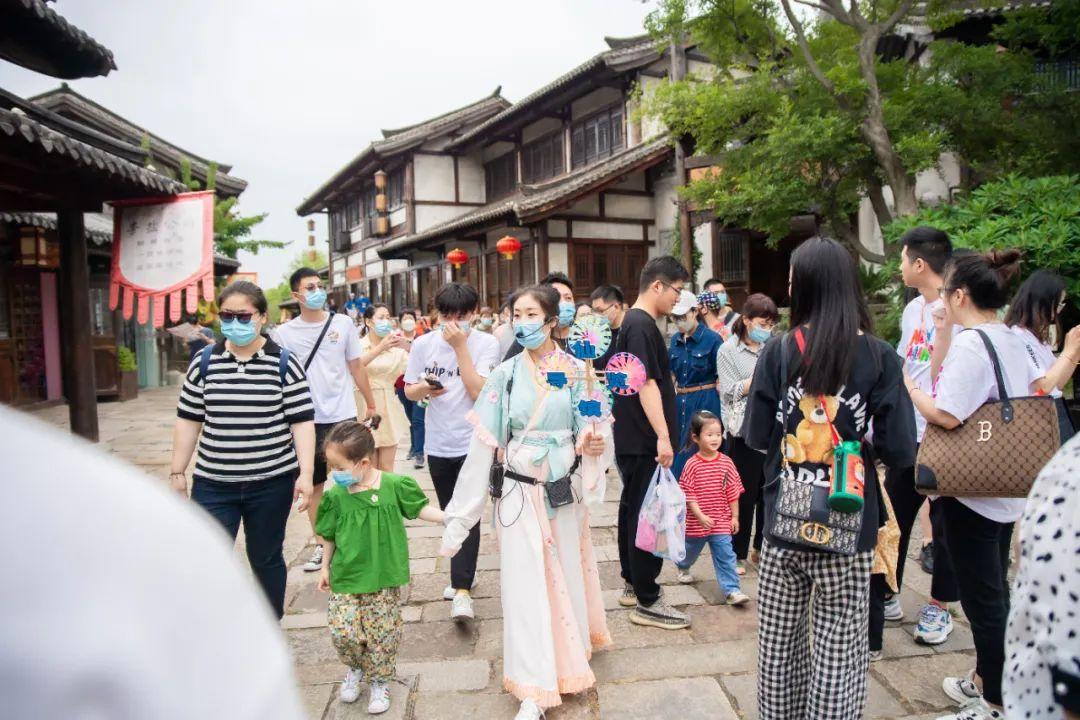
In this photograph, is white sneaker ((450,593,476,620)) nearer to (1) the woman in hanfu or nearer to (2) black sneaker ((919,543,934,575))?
(1) the woman in hanfu

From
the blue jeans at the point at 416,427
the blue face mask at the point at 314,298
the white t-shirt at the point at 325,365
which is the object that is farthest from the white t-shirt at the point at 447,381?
the blue jeans at the point at 416,427

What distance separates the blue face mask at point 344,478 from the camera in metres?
3.37

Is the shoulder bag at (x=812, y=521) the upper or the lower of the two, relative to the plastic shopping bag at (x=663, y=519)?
upper

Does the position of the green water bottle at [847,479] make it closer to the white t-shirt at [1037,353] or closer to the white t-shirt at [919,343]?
the white t-shirt at [1037,353]

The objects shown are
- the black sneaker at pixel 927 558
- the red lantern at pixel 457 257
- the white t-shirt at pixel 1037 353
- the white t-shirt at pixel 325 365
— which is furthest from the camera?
the red lantern at pixel 457 257

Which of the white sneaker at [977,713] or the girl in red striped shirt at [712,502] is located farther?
the girl in red striped shirt at [712,502]

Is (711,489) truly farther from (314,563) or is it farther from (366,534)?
(314,563)

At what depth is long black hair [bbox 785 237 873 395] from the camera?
8.29 ft

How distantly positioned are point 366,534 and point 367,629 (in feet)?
1.48

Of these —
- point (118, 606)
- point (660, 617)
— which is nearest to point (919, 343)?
point (660, 617)

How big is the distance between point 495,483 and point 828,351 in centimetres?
170

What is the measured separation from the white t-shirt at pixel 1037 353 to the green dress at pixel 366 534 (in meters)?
2.94

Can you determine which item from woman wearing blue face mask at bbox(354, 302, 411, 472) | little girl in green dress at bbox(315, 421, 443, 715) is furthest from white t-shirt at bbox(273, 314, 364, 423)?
little girl in green dress at bbox(315, 421, 443, 715)

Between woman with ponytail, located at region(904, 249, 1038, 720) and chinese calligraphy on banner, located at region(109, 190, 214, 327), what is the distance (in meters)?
6.62
